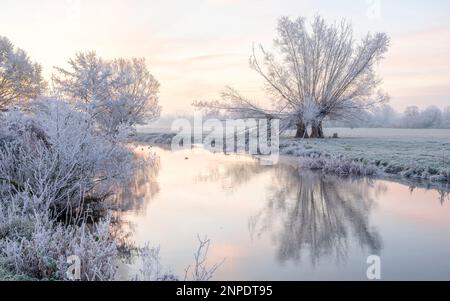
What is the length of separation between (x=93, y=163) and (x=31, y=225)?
2.35 metres

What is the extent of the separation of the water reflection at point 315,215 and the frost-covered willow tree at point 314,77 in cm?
1446

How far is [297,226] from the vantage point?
7.78 metres

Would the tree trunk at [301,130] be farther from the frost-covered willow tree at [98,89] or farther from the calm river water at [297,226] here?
the calm river water at [297,226]

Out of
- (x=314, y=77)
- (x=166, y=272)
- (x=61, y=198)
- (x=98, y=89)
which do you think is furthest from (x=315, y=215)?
(x=314, y=77)

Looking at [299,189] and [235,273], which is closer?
[235,273]

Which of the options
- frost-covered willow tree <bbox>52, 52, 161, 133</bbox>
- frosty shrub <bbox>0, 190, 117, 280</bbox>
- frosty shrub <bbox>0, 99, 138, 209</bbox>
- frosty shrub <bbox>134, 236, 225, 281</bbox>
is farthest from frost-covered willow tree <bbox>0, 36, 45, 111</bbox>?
frosty shrub <bbox>134, 236, 225, 281</bbox>

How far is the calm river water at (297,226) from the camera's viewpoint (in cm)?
558

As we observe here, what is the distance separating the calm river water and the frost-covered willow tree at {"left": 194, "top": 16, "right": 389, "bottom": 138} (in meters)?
15.5

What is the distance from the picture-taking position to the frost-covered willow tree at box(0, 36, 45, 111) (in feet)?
89.2

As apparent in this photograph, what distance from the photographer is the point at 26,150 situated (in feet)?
28.5

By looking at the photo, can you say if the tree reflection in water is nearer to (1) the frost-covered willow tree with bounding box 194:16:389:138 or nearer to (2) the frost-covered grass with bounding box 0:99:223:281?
(2) the frost-covered grass with bounding box 0:99:223:281

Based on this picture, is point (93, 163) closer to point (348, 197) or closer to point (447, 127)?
point (348, 197)

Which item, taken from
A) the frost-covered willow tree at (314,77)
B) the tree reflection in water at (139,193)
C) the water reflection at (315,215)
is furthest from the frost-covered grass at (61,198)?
the frost-covered willow tree at (314,77)

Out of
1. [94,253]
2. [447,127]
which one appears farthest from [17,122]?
[447,127]
